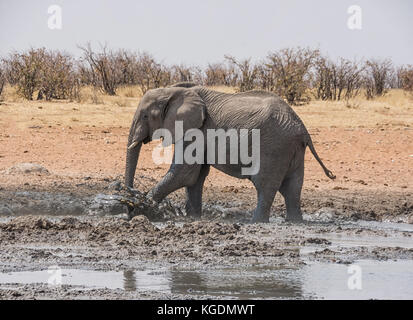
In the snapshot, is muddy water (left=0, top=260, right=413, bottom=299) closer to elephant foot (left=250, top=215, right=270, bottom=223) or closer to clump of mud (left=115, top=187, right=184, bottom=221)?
elephant foot (left=250, top=215, right=270, bottom=223)

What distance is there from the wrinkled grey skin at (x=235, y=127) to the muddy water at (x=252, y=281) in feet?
9.55

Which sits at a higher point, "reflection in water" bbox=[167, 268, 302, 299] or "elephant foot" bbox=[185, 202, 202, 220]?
"reflection in water" bbox=[167, 268, 302, 299]

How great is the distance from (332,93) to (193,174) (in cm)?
2088

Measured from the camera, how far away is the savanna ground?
9008mm

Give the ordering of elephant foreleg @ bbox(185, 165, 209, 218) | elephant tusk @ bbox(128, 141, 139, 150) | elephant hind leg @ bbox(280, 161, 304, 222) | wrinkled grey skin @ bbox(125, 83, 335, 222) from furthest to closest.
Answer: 1. elephant tusk @ bbox(128, 141, 139, 150)
2. elephant foreleg @ bbox(185, 165, 209, 218)
3. elephant hind leg @ bbox(280, 161, 304, 222)
4. wrinkled grey skin @ bbox(125, 83, 335, 222)

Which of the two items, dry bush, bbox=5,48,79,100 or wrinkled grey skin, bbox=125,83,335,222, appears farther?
dry bush, bbox=5,48,79,100

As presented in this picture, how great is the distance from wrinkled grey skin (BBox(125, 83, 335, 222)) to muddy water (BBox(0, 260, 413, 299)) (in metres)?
2.91
